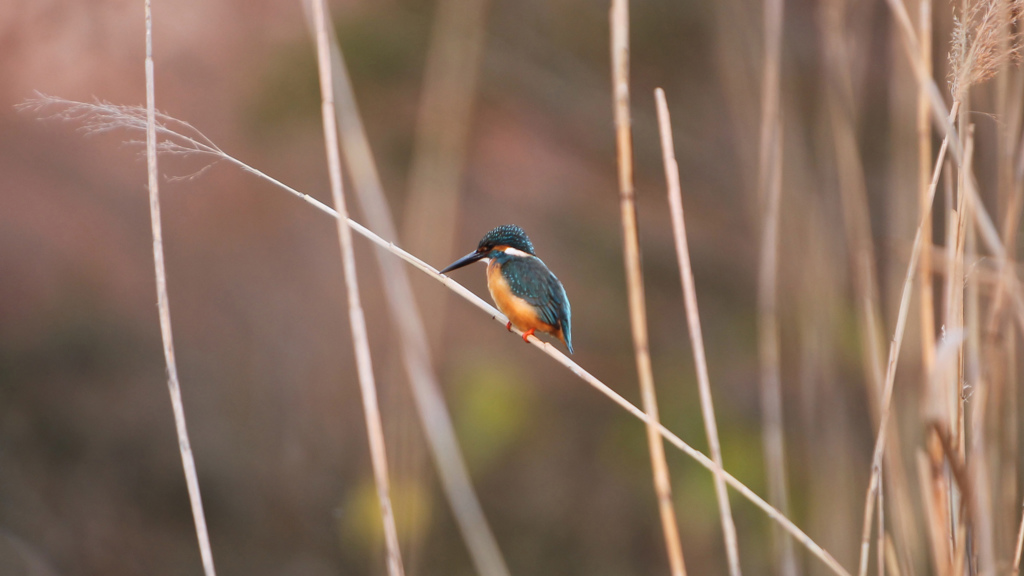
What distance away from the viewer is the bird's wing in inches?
86.7

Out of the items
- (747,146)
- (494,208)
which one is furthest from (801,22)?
(747,146)

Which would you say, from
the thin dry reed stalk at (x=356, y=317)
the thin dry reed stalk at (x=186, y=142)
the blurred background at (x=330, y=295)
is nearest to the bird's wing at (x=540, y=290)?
the thin dry reed stalk at (x=186, y=142)

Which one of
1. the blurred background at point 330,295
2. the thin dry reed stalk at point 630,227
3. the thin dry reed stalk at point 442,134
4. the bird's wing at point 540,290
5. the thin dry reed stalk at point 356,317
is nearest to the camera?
the thin dry reed stalk at point 630,227

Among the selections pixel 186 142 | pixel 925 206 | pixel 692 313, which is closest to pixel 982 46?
pixel 925 206

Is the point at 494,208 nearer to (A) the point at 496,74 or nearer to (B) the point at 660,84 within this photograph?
(A) the point at 496,74

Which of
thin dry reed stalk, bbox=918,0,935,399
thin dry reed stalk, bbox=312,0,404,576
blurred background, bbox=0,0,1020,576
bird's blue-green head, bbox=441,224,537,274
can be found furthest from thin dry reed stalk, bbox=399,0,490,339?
thin dry reed stalk, bbox=918,0,935,399

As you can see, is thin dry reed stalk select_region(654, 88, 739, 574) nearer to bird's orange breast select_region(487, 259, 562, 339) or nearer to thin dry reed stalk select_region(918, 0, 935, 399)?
thin dry reed stalk select_region(918, 0, 935, 399)

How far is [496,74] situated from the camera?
5676 mm

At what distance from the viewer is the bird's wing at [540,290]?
2201 millimetres

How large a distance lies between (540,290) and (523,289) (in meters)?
0.05

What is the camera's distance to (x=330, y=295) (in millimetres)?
5828

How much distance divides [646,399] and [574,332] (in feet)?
15.0

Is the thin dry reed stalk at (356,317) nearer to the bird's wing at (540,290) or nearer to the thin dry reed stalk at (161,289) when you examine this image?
the thin dry reed stalk at (161,289)

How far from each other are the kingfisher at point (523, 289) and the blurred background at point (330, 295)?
2625 millimetres
